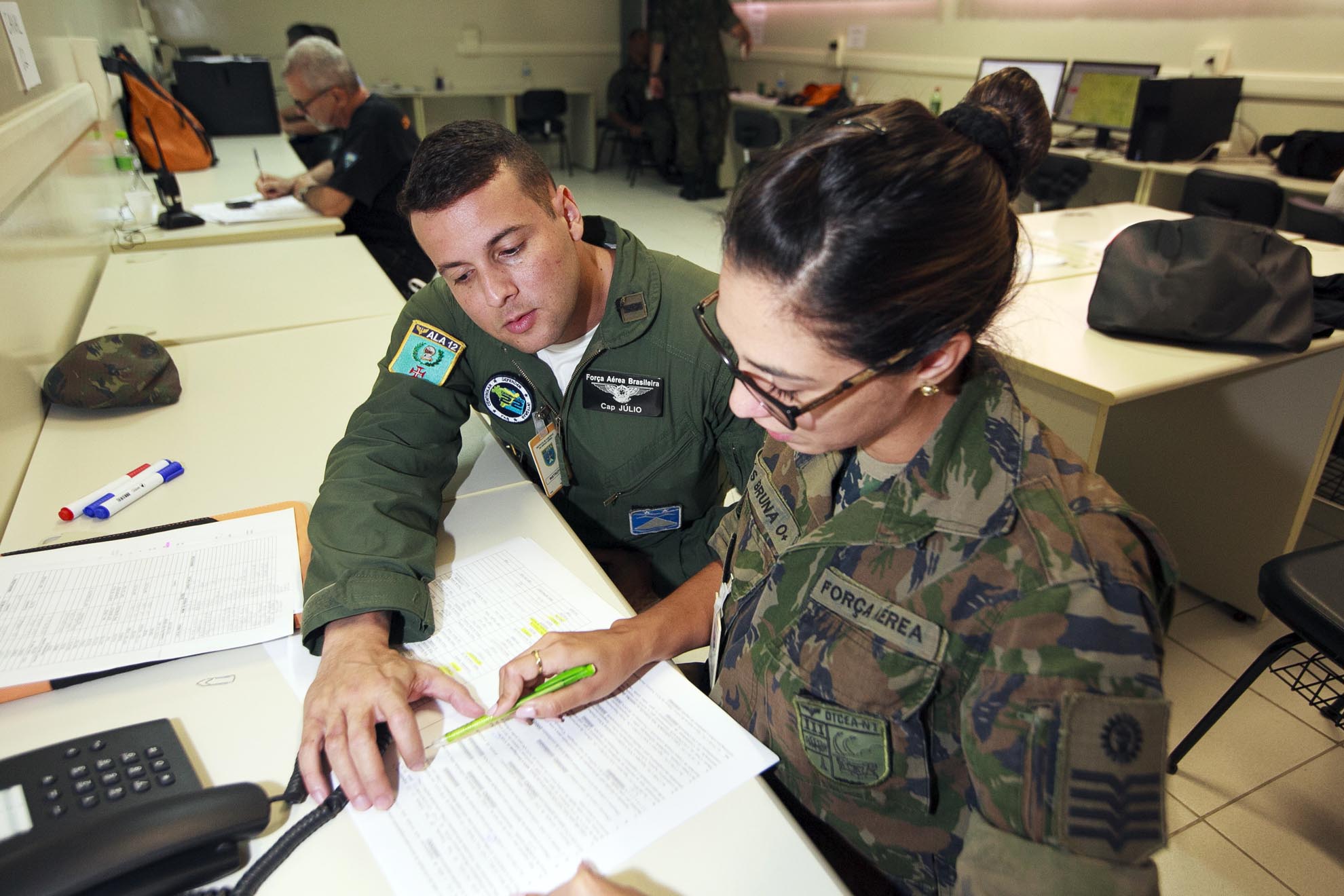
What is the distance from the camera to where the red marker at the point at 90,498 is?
3.67 feet

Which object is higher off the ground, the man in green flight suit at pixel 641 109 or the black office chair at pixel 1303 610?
the man in green flight suit at pixel 641 109

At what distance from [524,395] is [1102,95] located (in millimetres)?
4157

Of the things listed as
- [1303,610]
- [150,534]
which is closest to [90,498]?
[150,534]

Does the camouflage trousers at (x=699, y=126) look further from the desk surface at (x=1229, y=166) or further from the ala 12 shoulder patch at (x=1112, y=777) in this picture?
the ala 12 shoulder patch at (x=1112, y=777)

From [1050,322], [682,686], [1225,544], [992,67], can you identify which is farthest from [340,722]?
[992,67]

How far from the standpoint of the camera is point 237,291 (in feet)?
6.92

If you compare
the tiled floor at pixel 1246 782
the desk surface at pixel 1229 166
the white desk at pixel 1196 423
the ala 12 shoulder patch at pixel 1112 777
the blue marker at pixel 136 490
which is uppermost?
the ala 12 shoulder patch at pixel 1112 777

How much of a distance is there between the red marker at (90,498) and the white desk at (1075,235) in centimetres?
198

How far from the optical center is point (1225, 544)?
2.09m

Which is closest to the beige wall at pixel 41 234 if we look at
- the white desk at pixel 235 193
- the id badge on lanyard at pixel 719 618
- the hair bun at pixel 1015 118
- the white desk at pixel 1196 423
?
the white desk at pixel 235 193

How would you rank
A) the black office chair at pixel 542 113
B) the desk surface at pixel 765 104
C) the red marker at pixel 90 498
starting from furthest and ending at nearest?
the black office chair at pixel 542 113, the desk surface at pixel 765 104, the red marker at pixel 90 498

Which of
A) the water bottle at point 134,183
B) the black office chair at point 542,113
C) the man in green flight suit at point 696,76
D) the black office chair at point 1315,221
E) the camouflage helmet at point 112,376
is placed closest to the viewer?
the camouflage helmet at point 112,376

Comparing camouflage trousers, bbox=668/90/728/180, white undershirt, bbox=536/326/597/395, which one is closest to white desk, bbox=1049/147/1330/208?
camouflage trousers, bbox=668/90/728/180

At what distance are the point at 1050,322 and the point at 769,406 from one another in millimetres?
1401
